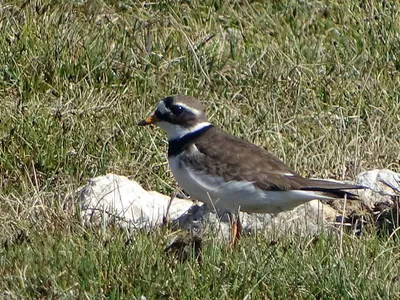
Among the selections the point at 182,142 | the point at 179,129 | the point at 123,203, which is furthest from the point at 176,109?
the point at 123,203

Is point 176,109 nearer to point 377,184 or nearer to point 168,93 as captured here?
point 377,184

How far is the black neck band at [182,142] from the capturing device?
698 cm

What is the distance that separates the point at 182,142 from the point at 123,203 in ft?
1.89

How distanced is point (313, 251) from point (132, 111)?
124 inches

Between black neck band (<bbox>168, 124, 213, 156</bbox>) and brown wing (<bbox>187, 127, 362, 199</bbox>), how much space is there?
8 centimetres

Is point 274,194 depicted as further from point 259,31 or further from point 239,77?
point 259,31

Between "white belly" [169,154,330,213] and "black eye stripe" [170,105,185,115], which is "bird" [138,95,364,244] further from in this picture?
"black eye stripe" [170,105,185,115]

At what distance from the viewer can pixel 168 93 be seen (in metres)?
8.83

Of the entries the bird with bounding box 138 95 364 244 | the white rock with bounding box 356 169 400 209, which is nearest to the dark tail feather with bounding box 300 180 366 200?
the bird with bounding box 138 95 364 244

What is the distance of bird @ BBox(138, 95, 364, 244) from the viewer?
21.4ft

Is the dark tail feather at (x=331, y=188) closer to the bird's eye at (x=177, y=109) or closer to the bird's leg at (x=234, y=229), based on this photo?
the bird's leg at (x=234, y=229)

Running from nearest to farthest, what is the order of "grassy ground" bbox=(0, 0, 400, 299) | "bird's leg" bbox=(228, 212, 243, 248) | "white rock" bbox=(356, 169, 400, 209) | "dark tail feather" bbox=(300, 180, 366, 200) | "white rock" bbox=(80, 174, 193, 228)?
"grassy ground" bbox=(0, 0, 400, 299), "bird's leg" bbox=(228, 212, 243, 248), "dark tail feather" bbox=(300, 180, 366, 200), "white rock" bbox=(80, 174, 193, 228), "white rock" bbox=(356, 169, 400, 209)

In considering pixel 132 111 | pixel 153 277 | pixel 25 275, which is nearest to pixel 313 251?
pixel 153 277

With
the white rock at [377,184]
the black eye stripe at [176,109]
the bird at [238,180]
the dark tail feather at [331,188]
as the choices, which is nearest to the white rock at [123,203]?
the bird at [238,180]
